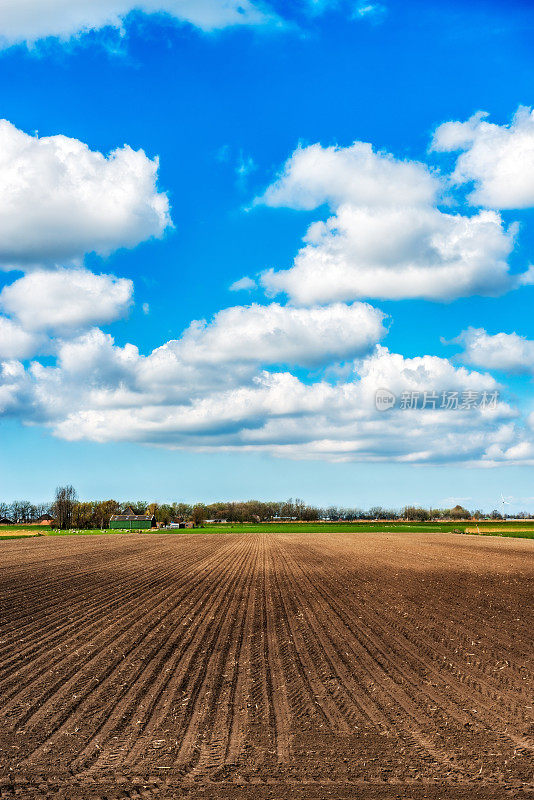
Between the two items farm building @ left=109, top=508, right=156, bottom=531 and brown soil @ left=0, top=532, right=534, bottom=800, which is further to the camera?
farm building @ left=109, top=508, right=156, bottom=531

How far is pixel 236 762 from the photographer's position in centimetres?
855

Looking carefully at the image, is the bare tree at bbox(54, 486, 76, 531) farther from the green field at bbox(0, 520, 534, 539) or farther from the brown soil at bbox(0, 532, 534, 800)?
the brown soil at bbox(0, 532, 534, 800)

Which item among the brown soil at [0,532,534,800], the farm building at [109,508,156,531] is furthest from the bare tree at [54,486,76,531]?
the brown soil at [0,532,534,800]

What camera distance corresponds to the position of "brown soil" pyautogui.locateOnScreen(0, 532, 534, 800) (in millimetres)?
8156

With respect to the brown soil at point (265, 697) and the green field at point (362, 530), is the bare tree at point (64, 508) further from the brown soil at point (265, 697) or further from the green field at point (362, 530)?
the brown soil at point (265, 697)

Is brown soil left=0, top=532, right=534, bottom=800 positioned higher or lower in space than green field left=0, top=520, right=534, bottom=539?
higher

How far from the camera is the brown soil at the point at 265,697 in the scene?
26.8 ft

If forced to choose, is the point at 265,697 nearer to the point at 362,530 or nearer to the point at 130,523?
the point at 362,530

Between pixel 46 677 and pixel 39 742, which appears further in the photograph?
pixel 46 677

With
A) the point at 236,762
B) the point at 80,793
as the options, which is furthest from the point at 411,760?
the point at 80,793

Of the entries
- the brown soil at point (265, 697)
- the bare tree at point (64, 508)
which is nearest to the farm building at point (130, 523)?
the bare tree at point (64, 508)

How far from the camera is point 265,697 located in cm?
1134

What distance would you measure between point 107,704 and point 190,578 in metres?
20.2

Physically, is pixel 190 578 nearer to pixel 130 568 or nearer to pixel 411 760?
pixel 130 568
